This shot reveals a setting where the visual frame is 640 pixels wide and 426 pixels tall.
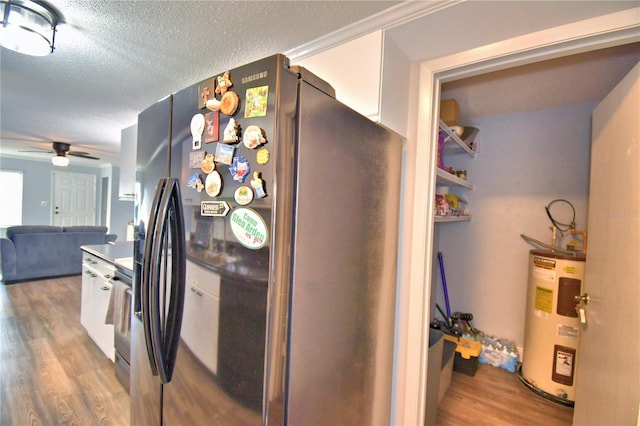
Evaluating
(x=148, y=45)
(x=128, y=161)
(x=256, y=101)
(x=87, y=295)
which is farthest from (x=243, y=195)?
(x=87, y=295)

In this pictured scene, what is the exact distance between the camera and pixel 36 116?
2.87 metres

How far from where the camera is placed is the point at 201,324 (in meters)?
0.89

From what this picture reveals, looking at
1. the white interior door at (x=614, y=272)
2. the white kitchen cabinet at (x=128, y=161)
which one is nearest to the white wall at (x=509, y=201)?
the white interior door at (x=614, y=272)

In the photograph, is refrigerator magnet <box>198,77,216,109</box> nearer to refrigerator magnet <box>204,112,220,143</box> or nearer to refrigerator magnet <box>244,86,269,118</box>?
refrigerator magnet <box>204,112,220,143</box>

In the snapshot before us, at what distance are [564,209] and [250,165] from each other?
2757mm

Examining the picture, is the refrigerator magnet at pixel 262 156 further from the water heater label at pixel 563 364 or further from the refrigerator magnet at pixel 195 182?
the water heater label at pixel 563 364

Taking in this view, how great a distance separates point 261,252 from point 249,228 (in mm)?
79

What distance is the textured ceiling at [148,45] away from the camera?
1.13 metres

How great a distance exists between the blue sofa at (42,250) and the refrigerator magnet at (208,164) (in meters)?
5.31

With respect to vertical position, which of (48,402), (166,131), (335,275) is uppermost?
(166,131)

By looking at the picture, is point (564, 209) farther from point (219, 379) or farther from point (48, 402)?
point (48, 402)

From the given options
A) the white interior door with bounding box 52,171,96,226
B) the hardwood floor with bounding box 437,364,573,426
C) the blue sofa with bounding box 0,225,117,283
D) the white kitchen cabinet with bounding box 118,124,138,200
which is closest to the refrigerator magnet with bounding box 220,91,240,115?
the hardwood floor with bounding box 437,364,573,426

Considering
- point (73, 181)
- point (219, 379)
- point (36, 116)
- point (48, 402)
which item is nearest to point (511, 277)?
point (219, 379)

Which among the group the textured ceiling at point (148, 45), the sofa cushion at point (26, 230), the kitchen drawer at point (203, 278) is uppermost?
the textured ceiling at point (148, 45)
